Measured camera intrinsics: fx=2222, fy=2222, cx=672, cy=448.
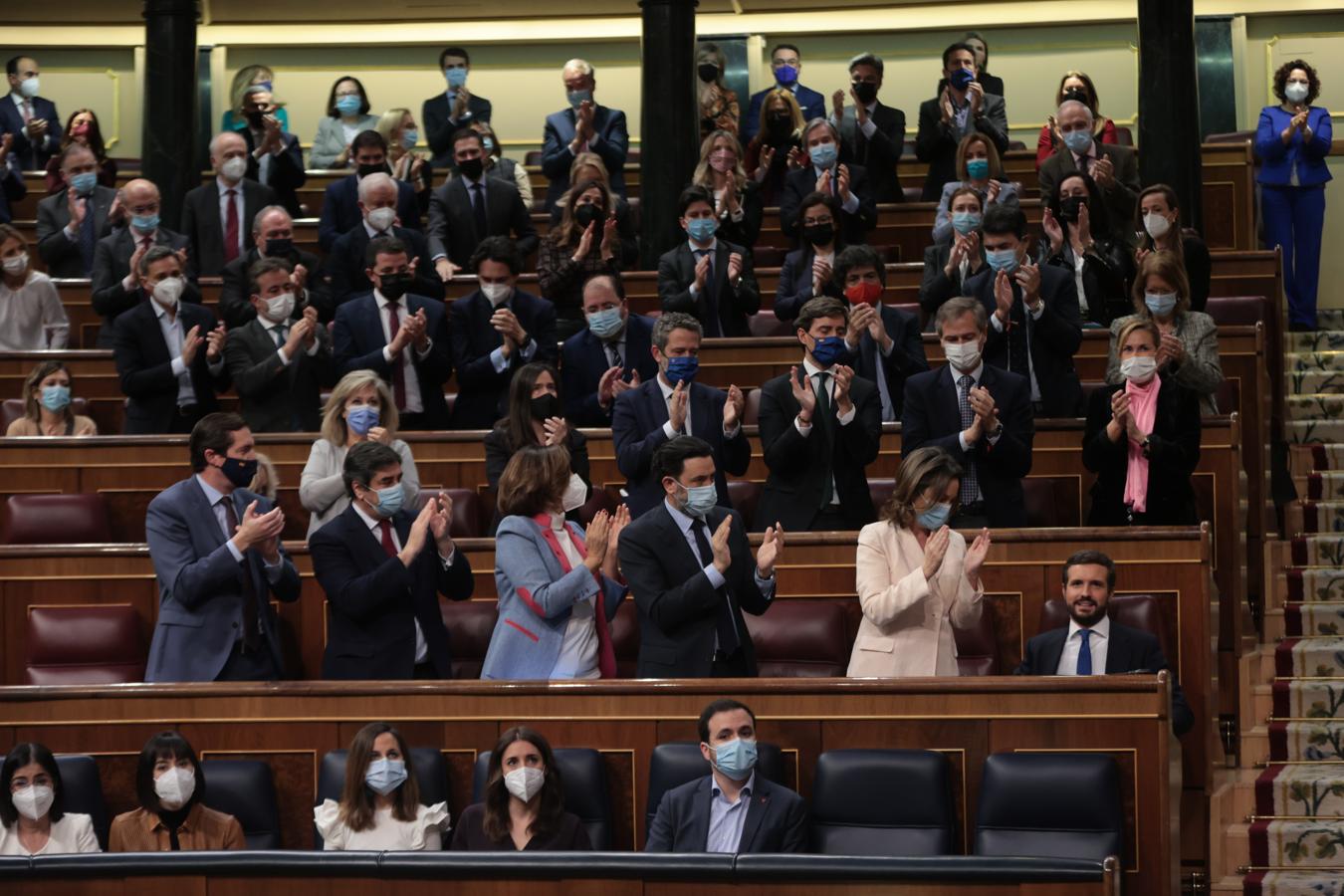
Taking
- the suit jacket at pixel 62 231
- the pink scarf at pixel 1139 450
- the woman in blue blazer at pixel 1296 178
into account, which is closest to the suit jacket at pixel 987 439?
the pink scarf at pixel 1139 450

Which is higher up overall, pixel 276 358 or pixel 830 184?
pixel 830 184

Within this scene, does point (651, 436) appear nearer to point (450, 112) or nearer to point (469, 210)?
point (469, 210)

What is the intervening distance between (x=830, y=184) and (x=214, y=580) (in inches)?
146

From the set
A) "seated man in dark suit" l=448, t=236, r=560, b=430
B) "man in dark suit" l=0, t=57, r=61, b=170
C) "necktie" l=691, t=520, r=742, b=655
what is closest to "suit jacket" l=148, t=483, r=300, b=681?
"necktie" l=691, t=520, r=742, b=655

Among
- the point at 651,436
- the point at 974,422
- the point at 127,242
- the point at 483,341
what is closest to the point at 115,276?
the point at 127,242

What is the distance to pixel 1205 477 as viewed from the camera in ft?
22.2

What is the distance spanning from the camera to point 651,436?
20.9 ft

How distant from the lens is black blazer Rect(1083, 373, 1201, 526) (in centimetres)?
633

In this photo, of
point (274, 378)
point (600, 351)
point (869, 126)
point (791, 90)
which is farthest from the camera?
point (791, 90)

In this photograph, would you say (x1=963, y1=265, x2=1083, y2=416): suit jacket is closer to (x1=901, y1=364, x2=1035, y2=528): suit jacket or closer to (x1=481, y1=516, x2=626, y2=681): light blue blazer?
(x1=901, y1=364, x2=1035, y2=528): suit jacket

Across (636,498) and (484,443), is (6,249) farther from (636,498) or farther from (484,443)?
(636,498)

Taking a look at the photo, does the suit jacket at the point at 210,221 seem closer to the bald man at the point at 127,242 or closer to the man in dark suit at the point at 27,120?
the bald man at the point at 127,242

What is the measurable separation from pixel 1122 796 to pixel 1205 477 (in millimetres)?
1996

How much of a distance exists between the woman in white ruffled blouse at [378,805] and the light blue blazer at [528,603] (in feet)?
1.52
